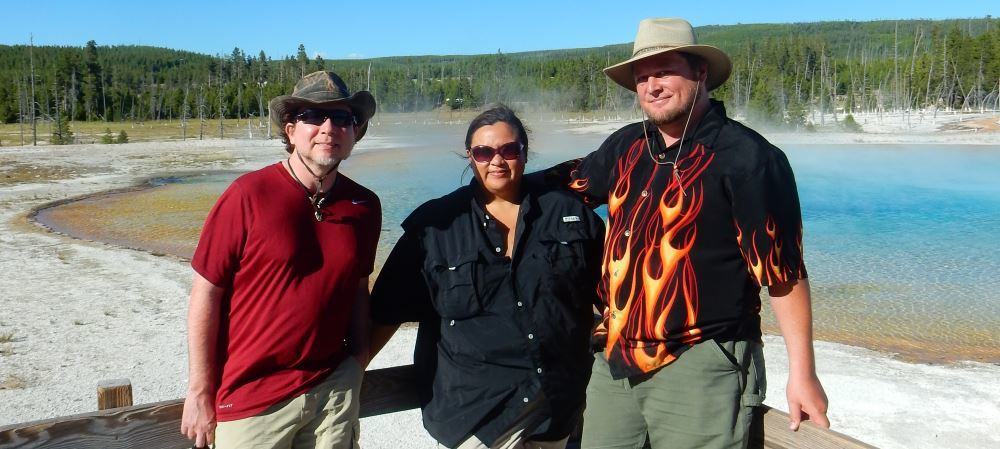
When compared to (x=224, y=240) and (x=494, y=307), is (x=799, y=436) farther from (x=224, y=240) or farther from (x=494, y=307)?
(x=224, y=240)

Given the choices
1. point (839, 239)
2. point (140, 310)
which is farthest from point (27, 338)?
point (839, 239)

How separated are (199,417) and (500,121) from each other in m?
1.20

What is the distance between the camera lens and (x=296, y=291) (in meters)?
2.23

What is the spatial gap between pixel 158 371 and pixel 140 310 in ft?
6.70

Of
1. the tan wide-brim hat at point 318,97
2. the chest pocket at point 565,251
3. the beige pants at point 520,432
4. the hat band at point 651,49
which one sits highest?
the hat band at point 651,49

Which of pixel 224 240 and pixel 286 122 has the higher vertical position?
pixel 286 122

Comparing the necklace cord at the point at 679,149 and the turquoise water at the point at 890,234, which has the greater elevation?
the necklace cord at the point at 679,149

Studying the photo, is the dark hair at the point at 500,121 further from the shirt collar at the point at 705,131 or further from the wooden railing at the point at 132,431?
the wooden railing at the point at 132,431

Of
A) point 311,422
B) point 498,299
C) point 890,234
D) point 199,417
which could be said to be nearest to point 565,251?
point 498,299

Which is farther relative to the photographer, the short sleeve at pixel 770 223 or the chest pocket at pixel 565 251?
the chest pocket at pixel 565 251

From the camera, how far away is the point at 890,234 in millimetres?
13508

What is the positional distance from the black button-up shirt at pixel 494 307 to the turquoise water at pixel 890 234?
809mm

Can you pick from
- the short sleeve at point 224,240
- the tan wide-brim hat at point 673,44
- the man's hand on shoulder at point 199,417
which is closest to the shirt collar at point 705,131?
the tan wide-brim hat at point 673,44

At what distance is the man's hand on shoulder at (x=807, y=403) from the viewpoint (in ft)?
6.94
